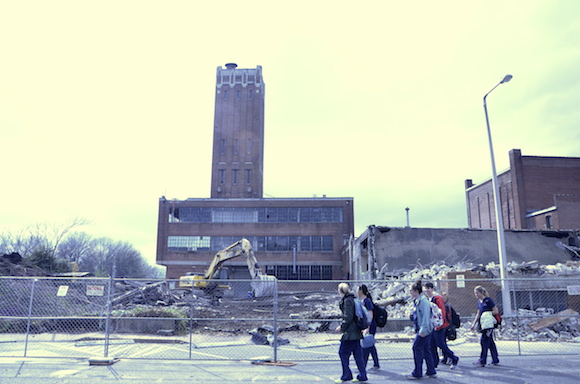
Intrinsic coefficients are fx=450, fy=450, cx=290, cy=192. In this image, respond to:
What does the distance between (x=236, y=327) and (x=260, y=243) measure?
35.7 meters

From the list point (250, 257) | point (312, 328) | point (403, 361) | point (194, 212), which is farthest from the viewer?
point (194, 212)

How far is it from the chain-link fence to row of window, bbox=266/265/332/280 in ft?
96.8

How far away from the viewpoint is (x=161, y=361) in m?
9.86

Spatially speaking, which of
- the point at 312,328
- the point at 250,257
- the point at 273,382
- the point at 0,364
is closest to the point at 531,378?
the point at 273,382

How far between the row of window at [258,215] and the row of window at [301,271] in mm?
5396

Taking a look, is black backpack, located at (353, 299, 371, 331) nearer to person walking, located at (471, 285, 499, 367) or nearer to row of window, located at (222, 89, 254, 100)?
person walking, located at (471, 285, 499, 367)

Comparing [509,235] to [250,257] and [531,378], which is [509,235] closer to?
[250,257]

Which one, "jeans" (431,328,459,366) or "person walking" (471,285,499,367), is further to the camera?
"person walking" (471,285,499,367)

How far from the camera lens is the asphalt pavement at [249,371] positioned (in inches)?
306

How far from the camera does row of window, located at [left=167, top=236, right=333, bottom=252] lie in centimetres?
5238

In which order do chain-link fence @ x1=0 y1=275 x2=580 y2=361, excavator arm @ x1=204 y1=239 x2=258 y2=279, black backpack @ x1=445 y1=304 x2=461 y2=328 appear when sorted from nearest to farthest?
black backpack @ x1=445 y1=304 x2=461 y2=328
chain-link fence @ x1=0 y1=275 x2=580 y2=361
excavator arm @ x1=204 y1=239 x2=258 y2=279

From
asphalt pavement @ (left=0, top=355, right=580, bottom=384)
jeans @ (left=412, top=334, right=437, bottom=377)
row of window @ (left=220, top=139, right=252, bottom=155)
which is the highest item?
row of window @ (left=220, top=139, right=252, bottom=155)

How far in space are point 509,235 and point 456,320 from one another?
1984 cm

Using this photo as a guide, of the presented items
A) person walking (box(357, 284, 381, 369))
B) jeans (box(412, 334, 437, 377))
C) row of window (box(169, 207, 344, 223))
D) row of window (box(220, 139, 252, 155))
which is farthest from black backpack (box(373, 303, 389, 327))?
row of window (box(220, 139, 252, 155))
